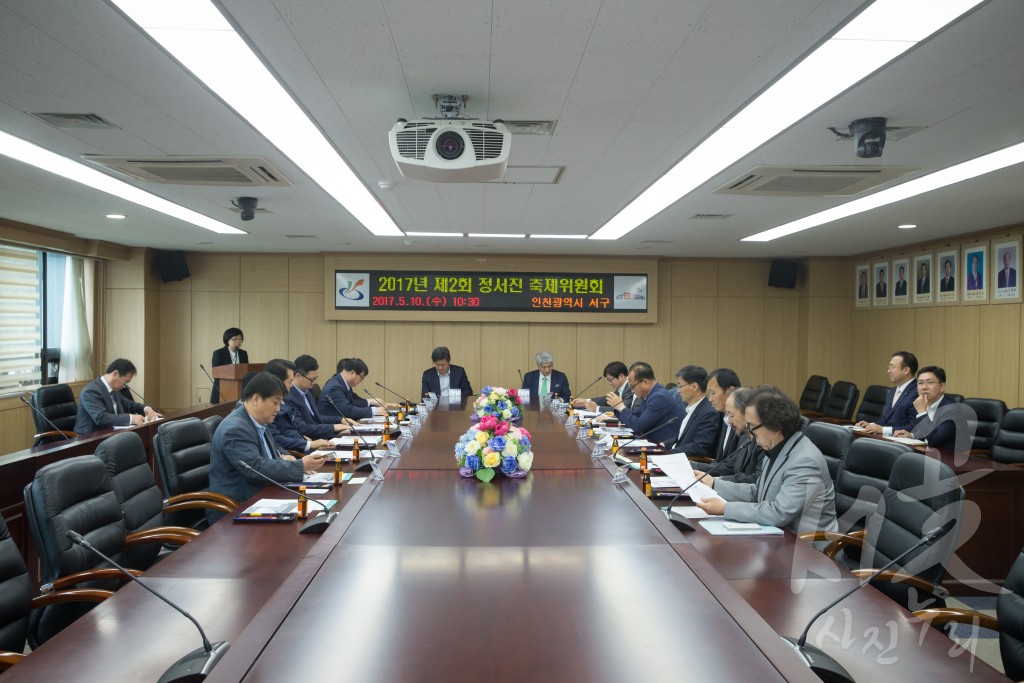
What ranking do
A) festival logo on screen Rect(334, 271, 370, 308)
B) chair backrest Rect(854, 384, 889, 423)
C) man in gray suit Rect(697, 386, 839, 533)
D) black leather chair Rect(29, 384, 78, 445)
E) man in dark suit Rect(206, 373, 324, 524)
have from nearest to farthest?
man in gray suit Rect(697, 386, 839, 533) → man in dark suit Rect(206, 373, 324, 524) → black leather chair Rect(29, 384, 78, 445) → chair backrest Rect(854, 384, 889, 423) → festival logo on screen Rect(334, 271, 370, 308)

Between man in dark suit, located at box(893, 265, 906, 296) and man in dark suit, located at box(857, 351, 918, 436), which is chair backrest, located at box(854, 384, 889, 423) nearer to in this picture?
man in dark suit, located at box(857, 351, 918, 436)

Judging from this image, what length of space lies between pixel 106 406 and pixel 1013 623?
599cm

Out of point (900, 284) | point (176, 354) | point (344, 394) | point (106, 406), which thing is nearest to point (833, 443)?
point (344, 394)

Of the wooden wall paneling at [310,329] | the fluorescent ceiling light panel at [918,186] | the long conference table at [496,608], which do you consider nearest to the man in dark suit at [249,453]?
the long conference table at [496,608]

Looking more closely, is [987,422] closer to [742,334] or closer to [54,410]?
[742,334]

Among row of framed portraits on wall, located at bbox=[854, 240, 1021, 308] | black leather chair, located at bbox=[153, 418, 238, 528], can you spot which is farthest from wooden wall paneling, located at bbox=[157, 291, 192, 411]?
row of framed portraits on wall, located at bbox=[854, 240, 1021, 308]

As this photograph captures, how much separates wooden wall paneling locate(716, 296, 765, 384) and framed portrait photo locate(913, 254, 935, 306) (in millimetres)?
1894

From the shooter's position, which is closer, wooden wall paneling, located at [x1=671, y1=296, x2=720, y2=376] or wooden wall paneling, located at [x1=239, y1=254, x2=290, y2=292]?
wooden wall paneling, located at [x1=239, y1=254, x2=290, y2=292]

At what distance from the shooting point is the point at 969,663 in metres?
1.51

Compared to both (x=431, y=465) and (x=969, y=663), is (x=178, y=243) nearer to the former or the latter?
(x=431, y=465)

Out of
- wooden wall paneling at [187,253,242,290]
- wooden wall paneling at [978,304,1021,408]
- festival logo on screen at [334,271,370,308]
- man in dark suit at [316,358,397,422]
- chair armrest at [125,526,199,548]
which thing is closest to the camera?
chair armrest at [125,526,199,548]

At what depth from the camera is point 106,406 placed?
555 centimetres

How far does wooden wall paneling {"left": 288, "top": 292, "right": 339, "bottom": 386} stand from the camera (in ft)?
30.3

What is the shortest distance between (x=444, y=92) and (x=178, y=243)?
637 cm
